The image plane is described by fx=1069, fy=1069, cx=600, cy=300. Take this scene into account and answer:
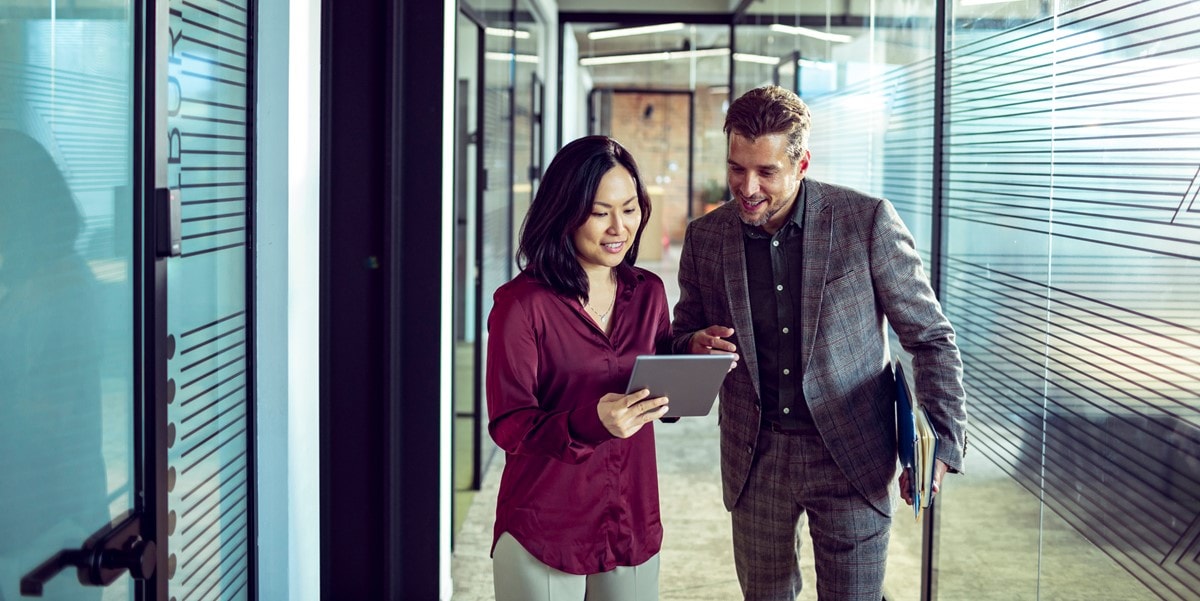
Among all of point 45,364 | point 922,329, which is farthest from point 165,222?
point 922,329

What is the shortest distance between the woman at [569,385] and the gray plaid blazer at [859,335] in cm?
36

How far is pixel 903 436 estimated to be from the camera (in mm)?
2084

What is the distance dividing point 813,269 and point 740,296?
16 centimetres

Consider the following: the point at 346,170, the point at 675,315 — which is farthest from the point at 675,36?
the point at 675,315

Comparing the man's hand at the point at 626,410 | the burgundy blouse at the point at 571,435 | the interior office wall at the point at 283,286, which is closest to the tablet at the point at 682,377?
the man's hand at the point at 626,410

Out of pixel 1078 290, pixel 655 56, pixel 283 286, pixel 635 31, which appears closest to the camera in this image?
pixel 1078 290

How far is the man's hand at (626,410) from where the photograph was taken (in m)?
1.76

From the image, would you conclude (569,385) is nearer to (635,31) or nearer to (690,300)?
(690,300)

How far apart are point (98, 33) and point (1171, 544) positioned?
6.12 ft

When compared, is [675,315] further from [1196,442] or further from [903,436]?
[1196,442]

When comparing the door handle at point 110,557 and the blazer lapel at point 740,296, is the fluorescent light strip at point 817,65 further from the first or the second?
the door handle at point 110,557

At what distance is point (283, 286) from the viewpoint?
2.58 meters

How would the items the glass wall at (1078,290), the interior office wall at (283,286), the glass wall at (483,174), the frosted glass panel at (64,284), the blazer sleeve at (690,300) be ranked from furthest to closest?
1. the glass wall at (483,174)
2. the interior office wall at (283,286)
3. the blazer sleeve at (690,300)
4. the glass wall at (1078,290)
5. the frosted glass panel at (64,284)

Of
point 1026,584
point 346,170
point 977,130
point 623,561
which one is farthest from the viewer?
point 346,170
